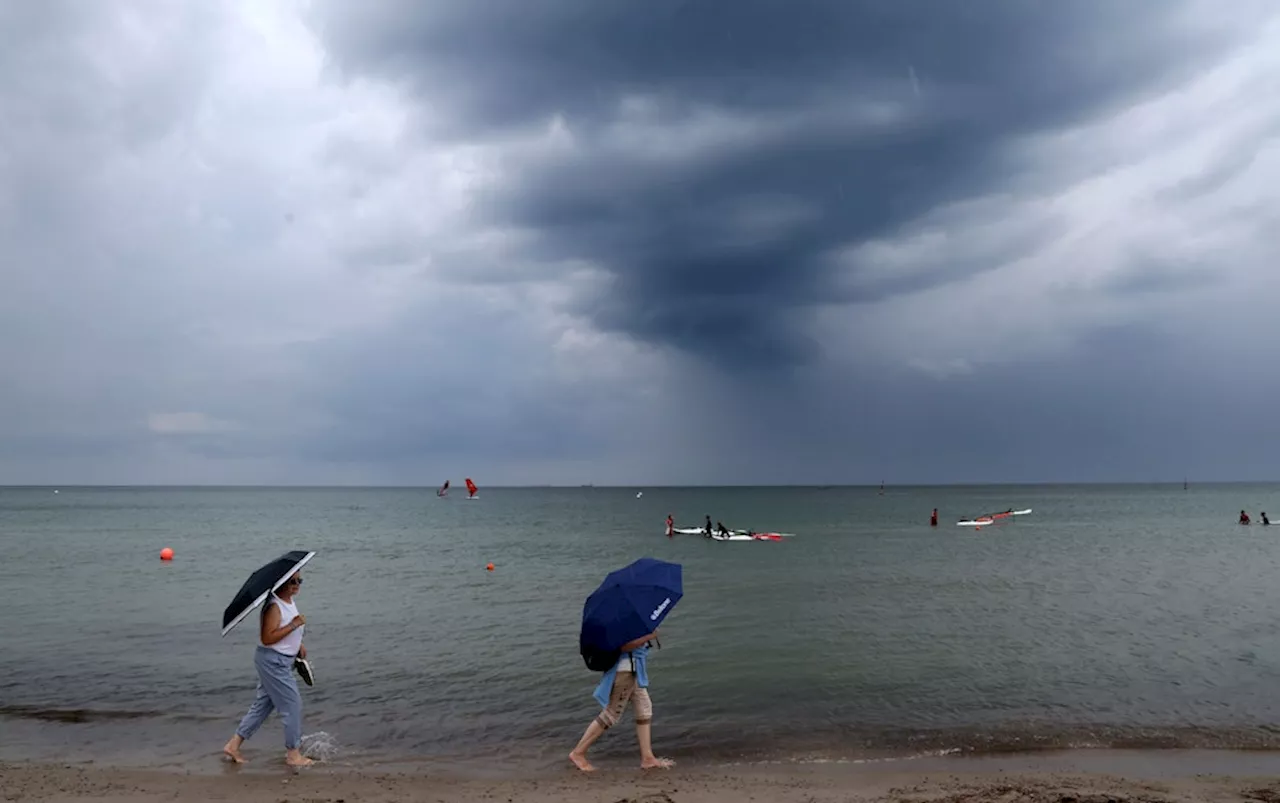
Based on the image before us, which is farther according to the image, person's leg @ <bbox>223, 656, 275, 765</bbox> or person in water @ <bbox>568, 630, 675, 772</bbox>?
person's leg @ <bbox>223, 656, 275, 765</bbox>

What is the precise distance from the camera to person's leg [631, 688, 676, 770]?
9.43 metres

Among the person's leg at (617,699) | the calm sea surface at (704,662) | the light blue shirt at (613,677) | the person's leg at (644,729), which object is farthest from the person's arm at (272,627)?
the person's leg at (644,729)

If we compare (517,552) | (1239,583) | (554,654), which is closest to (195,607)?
(554,654)

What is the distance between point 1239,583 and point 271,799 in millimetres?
30849

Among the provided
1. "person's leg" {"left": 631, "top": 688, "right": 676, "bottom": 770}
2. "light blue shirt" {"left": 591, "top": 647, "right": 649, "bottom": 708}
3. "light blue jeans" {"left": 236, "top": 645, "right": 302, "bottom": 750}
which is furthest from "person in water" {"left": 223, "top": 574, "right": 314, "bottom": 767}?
"person's leg" {"left": 631, "top": 688, "right": 676, "bottom": 770}

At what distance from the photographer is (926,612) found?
75.3 feet

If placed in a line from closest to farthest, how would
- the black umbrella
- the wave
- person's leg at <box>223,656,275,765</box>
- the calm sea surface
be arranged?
the black umbrella < person's leg at <box>223,656,275,765</box> < the calm sea surface < the wave

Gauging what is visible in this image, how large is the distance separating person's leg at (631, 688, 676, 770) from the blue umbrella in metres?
0.80

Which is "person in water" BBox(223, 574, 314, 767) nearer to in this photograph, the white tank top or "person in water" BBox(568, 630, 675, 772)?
the white tank top

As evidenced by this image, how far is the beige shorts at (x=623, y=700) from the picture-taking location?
9.29 meters

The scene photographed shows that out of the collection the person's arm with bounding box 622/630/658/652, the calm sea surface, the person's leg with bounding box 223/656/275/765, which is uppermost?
the person's arm with bounding box 622/630/658/652

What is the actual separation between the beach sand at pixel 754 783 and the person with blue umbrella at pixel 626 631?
0.81 metres

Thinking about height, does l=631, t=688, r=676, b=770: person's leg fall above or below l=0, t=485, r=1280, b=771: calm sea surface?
above

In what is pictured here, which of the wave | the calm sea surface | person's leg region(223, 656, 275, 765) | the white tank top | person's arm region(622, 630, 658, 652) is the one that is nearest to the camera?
person's arm region(622, 630, 658, 652)
